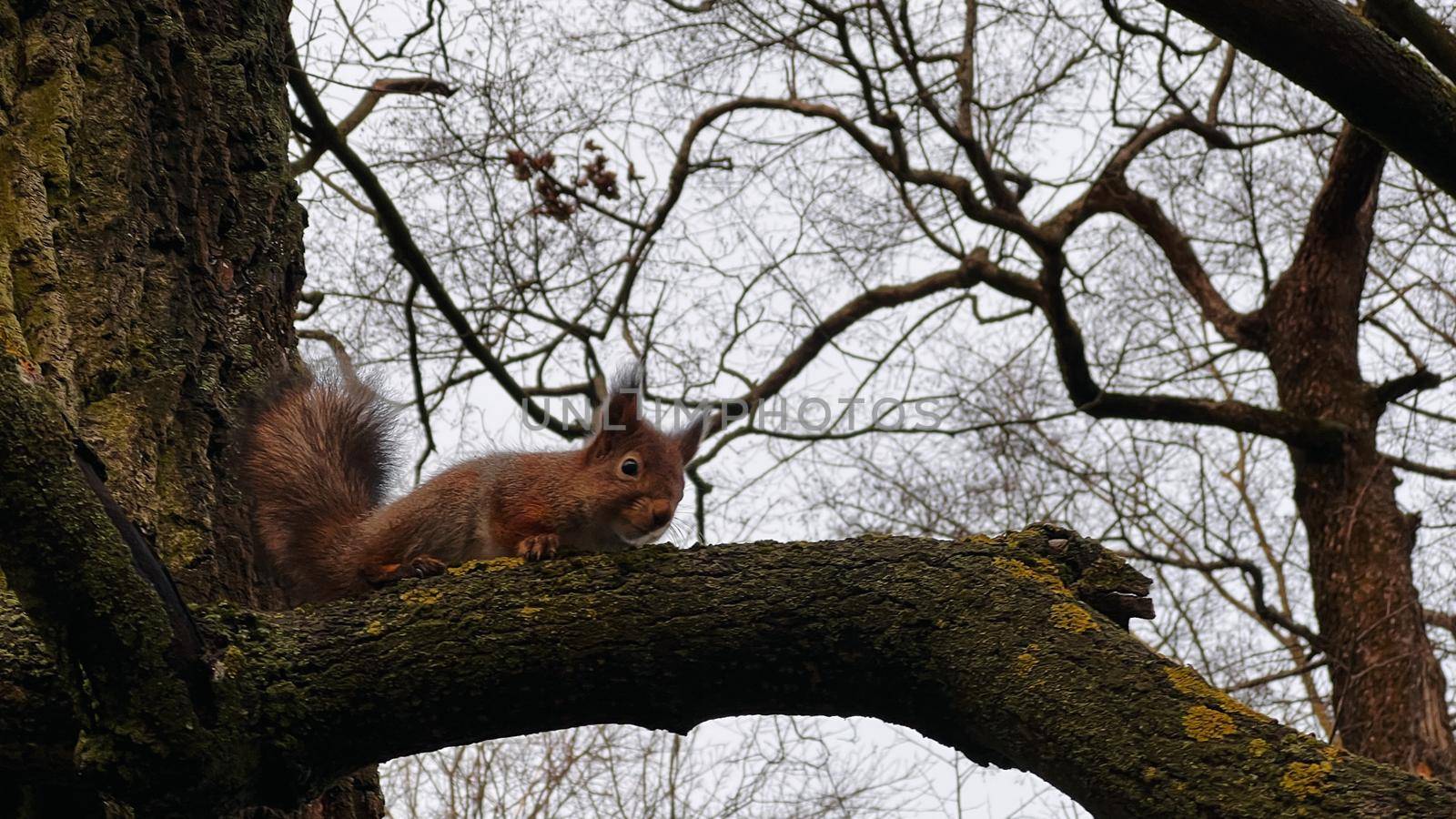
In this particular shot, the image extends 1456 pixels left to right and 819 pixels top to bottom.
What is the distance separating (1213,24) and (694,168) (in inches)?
129

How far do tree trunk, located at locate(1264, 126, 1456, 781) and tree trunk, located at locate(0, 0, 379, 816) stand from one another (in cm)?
369

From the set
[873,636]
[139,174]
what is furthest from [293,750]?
[139,174]

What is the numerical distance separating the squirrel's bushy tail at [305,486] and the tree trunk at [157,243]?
67mm

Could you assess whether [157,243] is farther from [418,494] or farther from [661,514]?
[661,514]

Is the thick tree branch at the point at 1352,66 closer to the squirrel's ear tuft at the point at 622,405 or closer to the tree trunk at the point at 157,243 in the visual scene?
the squirrel's ear tuft at the point at 622,405

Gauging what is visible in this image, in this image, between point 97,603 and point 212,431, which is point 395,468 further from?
point 97,603

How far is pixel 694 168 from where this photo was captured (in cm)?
598

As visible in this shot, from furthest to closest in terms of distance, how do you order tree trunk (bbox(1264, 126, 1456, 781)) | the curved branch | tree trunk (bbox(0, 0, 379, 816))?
1. the curved branch
2. tree trunk (bbox(1264, 126, 1456, 781))
3. tree trunk (bbox(0, 0, 379, 816))

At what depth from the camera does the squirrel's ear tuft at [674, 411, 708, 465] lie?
141 inches

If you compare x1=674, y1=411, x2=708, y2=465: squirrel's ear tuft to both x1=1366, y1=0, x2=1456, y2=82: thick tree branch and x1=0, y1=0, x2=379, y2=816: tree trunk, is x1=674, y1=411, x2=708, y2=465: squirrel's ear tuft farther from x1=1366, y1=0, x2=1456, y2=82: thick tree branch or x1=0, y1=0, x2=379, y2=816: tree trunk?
x1=1366, y1=0, x2=1456, y2=82: thick tree branch

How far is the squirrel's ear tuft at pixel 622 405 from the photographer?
3.37 meters

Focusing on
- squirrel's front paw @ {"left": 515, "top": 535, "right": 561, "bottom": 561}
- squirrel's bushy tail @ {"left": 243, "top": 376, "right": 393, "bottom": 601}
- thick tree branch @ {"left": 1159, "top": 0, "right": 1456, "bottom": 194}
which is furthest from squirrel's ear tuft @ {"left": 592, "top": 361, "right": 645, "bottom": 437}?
thick tree branch @ {"left": 1159, "top": 0, "right": 1456, "bottom": 194}

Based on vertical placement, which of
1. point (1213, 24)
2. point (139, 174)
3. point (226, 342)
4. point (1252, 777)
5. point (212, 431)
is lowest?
point (1252, 777)

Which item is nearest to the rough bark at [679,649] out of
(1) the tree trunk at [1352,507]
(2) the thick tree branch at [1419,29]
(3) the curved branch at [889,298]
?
(2) the thick tree branch at [1419,29]
